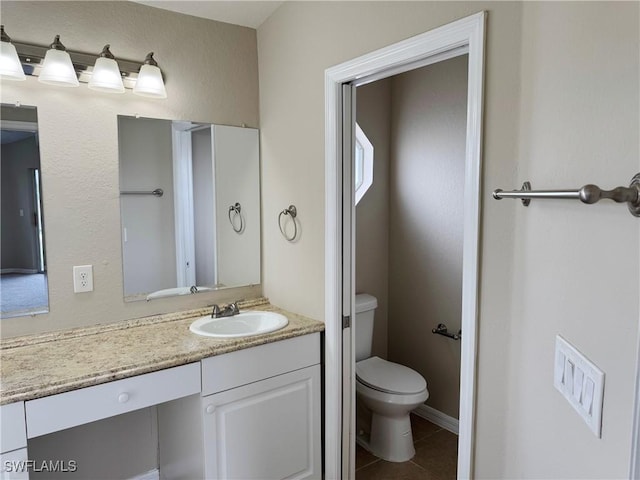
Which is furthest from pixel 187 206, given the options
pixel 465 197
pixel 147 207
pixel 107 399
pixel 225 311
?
pixel 465 197

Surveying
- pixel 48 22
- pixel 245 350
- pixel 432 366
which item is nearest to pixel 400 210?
pixel 432 366

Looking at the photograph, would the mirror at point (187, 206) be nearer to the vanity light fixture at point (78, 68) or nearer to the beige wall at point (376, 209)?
the vanity light fixture at point (78, 68)

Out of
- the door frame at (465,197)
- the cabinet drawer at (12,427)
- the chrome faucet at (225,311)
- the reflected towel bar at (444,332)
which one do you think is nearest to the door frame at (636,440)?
the door frame at (465,197)

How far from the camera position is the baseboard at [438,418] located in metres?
2.76

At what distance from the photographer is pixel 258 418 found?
6.35 feet

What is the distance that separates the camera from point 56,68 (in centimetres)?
179

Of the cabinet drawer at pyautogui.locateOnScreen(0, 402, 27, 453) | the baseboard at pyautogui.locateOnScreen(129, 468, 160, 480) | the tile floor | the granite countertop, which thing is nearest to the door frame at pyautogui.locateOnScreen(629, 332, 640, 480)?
the granite countertop

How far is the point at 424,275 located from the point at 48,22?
2.34 metres


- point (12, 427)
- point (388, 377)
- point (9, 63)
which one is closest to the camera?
point (12, 427)

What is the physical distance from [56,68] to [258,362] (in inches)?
57.9

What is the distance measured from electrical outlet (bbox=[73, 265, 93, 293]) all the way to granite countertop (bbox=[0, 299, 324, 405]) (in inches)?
7.2

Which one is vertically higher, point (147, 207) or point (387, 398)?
point (147, 207)

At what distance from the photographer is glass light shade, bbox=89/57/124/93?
1.90 m

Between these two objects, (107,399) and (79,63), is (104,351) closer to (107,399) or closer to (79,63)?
(107,399)
